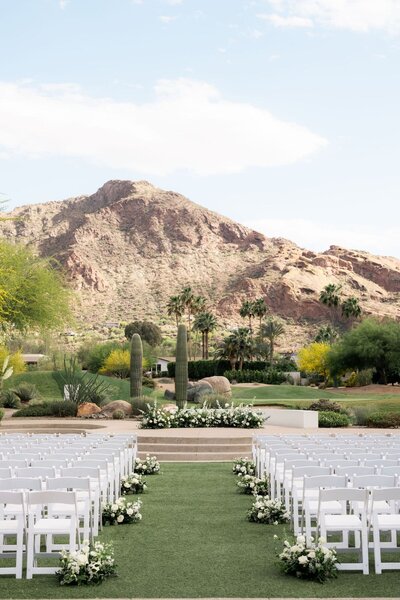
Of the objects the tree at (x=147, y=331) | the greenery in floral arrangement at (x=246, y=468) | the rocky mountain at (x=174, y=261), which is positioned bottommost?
the greenery in floral arrangement at (x=246, y=468)

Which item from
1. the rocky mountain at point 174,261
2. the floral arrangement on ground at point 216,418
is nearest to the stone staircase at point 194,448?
the floral arrangement on ground at point 216,418

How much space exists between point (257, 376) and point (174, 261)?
80.3 meters

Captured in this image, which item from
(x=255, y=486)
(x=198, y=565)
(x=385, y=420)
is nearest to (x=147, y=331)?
(x=385, y=420)

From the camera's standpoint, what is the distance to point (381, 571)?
8914 millimetres

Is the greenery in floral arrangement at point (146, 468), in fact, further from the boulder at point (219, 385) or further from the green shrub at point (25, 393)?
the boulder at point (219, 385)

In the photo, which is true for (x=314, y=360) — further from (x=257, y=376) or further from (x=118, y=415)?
(x=118, y=415)

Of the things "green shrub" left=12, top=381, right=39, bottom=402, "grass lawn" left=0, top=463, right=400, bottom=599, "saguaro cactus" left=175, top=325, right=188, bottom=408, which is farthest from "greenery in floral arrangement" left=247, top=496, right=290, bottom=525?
"green shrub" left=12, top=381, right=39, bottom=402

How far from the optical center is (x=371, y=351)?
7356cm

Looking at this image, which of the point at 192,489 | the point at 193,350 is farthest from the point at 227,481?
the point at 193,350

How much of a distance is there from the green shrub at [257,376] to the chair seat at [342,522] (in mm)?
74548

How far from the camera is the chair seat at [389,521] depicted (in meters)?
9.07

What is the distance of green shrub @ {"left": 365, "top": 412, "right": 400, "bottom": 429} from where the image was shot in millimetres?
32281

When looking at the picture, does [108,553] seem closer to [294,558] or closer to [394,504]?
[294,558]

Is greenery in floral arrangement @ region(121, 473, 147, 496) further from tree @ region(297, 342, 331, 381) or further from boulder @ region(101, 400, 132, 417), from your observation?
tree @ region(297, 342, 331, 381)
